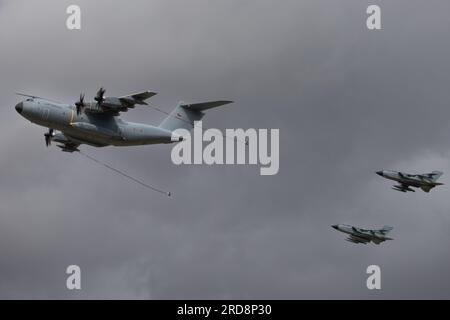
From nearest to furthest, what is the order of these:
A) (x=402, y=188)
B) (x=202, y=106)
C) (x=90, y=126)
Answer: (x=90, y=126)
(x=202, y=106)
(x=402, y=188)

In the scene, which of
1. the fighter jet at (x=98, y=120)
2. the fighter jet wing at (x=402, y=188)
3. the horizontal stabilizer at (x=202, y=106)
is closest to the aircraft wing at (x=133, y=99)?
the fighter jet at (x=98, y=120)

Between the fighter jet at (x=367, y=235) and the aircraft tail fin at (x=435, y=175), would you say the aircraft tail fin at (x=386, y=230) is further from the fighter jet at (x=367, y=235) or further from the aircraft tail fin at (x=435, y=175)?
the aircraft tail fin at (x=435, y=175)

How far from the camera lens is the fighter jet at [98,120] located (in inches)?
2810

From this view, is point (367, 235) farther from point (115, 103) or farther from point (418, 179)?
point (115, 103)

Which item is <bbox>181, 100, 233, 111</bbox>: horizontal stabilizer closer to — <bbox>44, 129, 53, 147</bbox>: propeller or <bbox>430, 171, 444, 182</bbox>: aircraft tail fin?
<bbox>44, 129, 53, 147</bbox>: propeller

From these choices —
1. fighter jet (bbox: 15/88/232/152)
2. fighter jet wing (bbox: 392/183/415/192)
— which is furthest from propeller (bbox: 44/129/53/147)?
fighter jet wing (bbox: 392/183/415/192)

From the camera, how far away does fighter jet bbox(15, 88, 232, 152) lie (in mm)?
71375

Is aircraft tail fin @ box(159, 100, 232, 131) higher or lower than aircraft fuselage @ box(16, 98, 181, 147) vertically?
higher

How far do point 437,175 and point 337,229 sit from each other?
12213 millimetres

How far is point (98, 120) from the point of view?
7381cm

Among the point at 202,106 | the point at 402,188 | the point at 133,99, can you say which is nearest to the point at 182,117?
the point at 202,106
